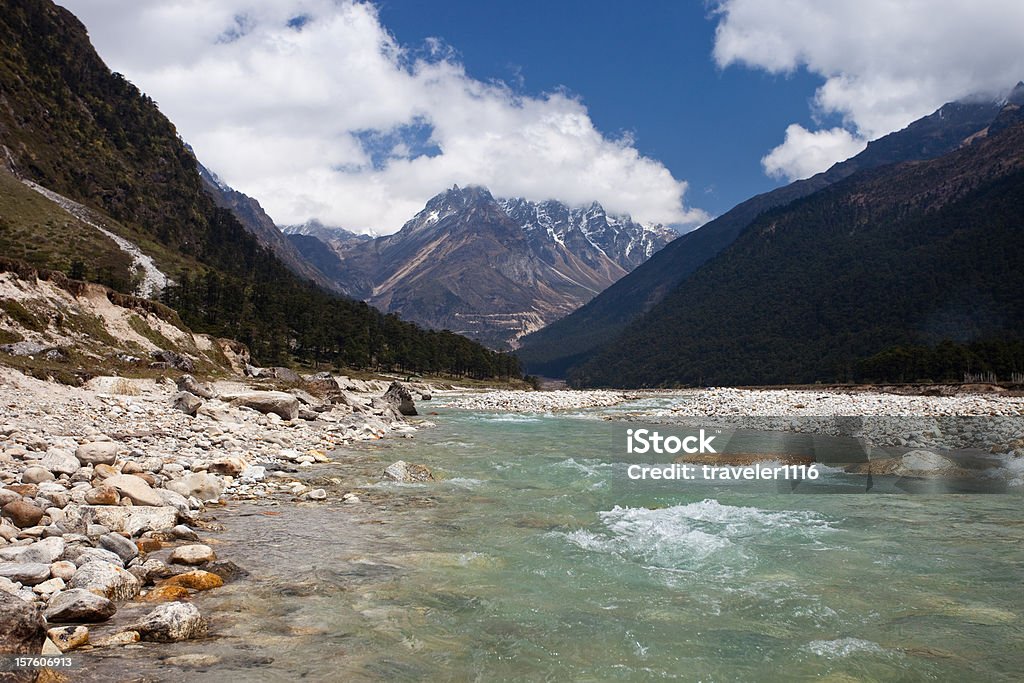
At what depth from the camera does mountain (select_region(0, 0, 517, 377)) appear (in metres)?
94.9

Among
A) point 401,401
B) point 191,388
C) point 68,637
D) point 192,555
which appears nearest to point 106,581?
point 68,637

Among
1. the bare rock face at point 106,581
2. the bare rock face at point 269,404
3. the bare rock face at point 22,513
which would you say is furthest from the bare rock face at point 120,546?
the bare rock face at point 269,404

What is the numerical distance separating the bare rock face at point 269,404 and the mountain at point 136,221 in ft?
209

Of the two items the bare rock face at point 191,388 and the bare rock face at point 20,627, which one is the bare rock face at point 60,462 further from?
the bare rock face at point 191,388

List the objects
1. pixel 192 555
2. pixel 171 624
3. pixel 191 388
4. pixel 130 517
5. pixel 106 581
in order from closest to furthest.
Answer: pixel 171 624
pixel 106 581
pixel 192 555
pixel 130 517
pixel 191 388

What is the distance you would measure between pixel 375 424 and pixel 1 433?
17.7 meters

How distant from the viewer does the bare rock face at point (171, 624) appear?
5898 millimetres

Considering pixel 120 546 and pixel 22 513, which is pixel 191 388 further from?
pixel 120 546

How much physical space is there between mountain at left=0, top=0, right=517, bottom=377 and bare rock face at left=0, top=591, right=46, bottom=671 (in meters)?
87.7

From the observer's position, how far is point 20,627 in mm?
5020

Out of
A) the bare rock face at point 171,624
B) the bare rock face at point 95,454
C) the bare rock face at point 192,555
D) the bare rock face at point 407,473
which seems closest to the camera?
the bare rock face at point 171,624

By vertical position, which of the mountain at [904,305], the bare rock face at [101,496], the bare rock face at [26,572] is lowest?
the bare rock face at [26,572]

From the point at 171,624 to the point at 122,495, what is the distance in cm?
562

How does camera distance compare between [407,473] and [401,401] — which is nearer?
[407,473]
